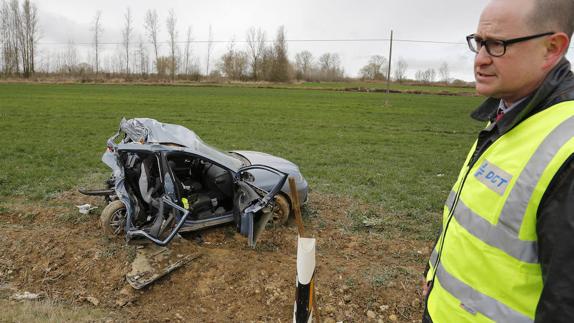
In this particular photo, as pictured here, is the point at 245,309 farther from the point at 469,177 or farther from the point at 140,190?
the point at 469,177

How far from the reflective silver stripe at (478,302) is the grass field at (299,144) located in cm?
497

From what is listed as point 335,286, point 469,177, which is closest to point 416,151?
point 335,286

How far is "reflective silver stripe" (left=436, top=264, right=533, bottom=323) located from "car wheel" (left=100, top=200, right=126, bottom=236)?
4.54 metres

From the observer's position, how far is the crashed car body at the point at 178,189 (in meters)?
4.90

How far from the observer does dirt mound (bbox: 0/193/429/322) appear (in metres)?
3.96

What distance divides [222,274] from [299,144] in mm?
8587

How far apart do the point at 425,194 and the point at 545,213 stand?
6.60 metres

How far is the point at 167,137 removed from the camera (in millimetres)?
5520

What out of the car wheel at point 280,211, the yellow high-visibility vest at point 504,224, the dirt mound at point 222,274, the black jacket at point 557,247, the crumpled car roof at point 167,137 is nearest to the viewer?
the black jacket at point 557,247

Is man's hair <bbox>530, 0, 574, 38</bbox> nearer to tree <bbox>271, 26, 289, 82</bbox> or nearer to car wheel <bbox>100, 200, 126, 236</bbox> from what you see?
car wheel <bbox>100, 200, 126, 236</bbox>

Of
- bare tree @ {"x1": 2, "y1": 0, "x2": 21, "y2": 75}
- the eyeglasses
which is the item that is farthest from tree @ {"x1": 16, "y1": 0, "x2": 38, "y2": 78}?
the eyeglasses

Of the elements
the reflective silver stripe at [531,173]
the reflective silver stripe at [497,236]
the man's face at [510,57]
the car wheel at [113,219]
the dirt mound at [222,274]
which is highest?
the man's face at [510,57]

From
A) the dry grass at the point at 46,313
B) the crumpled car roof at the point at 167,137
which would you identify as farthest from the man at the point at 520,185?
the crumpled car roof at the point at 167,137

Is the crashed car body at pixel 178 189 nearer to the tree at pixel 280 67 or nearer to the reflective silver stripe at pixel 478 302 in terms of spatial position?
the reflective silver stripe at pixel 478 302
